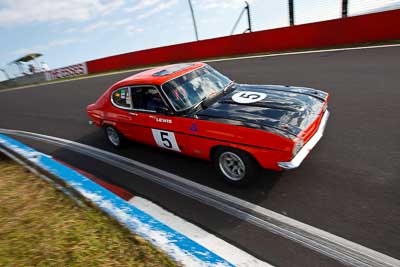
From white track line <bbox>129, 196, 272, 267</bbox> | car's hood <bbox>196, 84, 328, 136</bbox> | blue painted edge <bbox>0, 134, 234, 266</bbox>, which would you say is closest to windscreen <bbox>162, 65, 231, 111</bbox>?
car's hood <bbox>196, 84, 328, 136</bbox>

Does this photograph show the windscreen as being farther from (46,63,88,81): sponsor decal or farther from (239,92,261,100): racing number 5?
(46,63,88,81): sponsor decal

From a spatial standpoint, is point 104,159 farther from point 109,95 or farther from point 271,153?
point 271,153

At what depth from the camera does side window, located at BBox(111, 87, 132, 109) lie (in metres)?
5.08

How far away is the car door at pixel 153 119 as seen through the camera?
171 inches

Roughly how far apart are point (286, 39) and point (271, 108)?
38.8ft

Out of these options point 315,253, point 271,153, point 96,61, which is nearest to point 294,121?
point 271,153

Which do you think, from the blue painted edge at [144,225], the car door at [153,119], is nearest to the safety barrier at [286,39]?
the car door at [153,119]

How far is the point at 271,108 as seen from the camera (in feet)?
12.7

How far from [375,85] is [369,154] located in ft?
11.4

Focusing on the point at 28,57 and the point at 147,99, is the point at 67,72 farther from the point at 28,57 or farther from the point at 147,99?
the point at 147,99

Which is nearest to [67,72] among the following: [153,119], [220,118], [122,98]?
[122,98]

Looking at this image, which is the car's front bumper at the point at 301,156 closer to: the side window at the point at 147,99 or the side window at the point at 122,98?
the side window at the point at 147,99

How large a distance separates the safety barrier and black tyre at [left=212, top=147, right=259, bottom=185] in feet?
37.2

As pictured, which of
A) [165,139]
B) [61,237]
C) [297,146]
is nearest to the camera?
[61,237]
